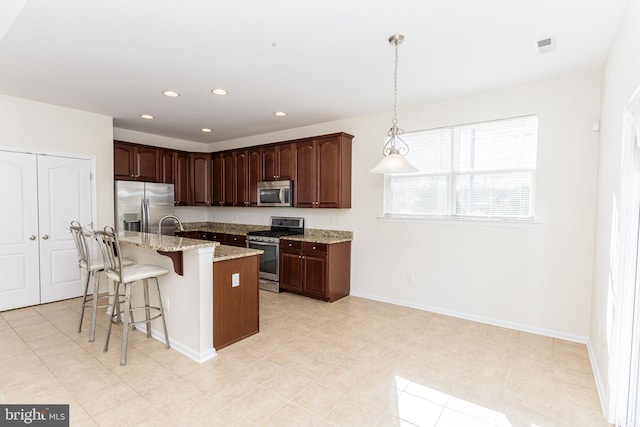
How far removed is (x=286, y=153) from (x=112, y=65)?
2.58m

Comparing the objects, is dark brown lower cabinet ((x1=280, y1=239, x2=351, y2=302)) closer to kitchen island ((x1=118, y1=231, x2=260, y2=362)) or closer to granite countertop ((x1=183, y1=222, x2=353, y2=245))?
granite countertop ((x1=183, y1=222, x2=353, y2=245))

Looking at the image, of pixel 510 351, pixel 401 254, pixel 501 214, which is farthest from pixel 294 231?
pixel 510 351

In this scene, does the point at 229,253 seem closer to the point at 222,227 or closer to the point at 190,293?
the point at 190,293

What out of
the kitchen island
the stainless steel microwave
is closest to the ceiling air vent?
the kitchen island

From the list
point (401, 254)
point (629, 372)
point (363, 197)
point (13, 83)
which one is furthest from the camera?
point (363, 197)

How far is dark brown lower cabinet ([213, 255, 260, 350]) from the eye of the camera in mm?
2920

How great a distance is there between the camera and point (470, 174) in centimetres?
379

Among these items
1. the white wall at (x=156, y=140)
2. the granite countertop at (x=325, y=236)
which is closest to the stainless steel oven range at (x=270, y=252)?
the granite countertop at (x=325, y=236)

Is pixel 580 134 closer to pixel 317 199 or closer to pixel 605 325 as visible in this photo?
pixel 605 325

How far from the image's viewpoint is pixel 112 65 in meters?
2.94

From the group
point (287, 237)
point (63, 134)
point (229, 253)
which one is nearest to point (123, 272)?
point (229, 253)

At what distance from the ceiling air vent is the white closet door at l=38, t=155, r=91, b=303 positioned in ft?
17.5

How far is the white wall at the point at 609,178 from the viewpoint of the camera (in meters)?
1.91

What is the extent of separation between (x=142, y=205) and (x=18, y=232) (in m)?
1.53
